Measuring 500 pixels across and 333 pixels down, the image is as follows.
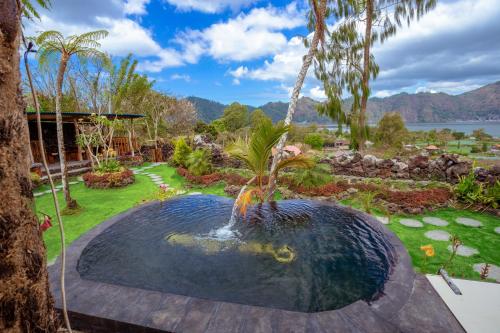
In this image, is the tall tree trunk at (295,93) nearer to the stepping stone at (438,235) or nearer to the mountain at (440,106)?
the stepping stone at (438,235)

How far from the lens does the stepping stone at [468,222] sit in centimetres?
489

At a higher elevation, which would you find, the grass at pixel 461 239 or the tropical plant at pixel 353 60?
the tropical plant at pixel 353 60

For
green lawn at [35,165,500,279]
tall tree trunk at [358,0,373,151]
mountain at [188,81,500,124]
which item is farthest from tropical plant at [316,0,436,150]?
mountain at [188,81,500,124]

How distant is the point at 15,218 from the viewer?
1029 mm

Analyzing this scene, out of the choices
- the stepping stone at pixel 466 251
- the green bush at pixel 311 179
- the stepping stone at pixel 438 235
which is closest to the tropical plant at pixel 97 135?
the green bush at pixel 311 179

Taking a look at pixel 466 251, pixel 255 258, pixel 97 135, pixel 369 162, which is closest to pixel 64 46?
pixel 255 258

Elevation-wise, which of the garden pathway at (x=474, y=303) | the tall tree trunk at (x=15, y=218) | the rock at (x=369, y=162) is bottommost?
the garden pathway at (x=474, y=303)

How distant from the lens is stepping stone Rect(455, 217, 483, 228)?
16.0 feet

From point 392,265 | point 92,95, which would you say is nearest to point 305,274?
point 392,265

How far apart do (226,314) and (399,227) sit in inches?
169

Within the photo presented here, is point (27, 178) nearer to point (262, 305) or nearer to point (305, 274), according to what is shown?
point (262, 305)

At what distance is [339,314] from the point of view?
2.07 meters

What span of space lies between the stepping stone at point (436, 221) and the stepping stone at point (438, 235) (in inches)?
15.6

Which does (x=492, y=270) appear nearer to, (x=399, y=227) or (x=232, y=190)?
(x=399, y=227)
